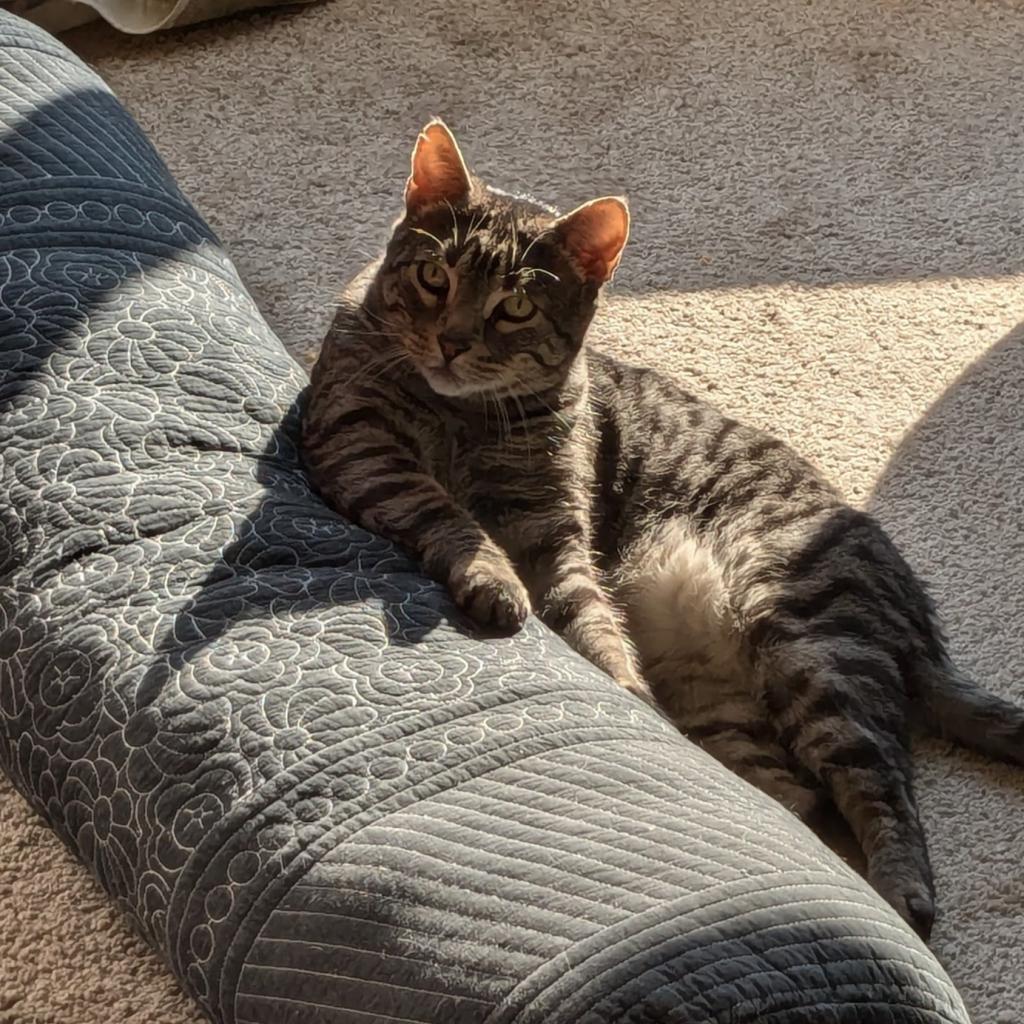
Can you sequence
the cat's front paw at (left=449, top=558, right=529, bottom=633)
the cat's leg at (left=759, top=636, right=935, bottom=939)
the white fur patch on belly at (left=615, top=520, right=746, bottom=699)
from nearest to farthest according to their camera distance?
the cat's front paw at (left=449, top=558, right=529, bottom=633) → the cat's leg at (left=759, top=636, right=935, bottom=939) → the white fur patch on belly at (left=615, top=520, right=746, bottom=699)

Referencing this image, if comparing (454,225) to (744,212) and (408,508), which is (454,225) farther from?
(744,212)

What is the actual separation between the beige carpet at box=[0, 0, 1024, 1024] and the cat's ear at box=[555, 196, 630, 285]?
26.9 inches

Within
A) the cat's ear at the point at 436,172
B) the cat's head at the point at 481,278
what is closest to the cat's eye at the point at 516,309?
the cat's head at the point at 481,278

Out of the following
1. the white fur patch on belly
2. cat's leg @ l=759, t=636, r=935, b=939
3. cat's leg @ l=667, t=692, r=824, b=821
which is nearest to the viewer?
cat's leg @ l=759, t=636, r=935, b=939

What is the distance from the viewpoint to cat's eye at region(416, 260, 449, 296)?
178cm

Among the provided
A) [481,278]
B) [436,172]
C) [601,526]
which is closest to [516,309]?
[481,278]

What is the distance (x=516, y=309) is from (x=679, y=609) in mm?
470

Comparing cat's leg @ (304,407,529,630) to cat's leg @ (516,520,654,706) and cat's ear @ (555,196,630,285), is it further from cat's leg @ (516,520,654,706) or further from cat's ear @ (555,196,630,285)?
cat's ear @ (555,196,630,285)

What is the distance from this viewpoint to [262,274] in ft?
8.65

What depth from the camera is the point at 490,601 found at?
1511 mm

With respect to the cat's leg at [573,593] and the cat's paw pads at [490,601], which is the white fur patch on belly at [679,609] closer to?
the cat's leg at [573,593]

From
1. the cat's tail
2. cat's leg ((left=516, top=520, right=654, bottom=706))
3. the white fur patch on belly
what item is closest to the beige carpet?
the cat's tail

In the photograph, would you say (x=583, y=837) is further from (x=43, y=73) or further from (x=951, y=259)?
(x=951, y=259)

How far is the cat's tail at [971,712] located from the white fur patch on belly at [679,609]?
25 cm
